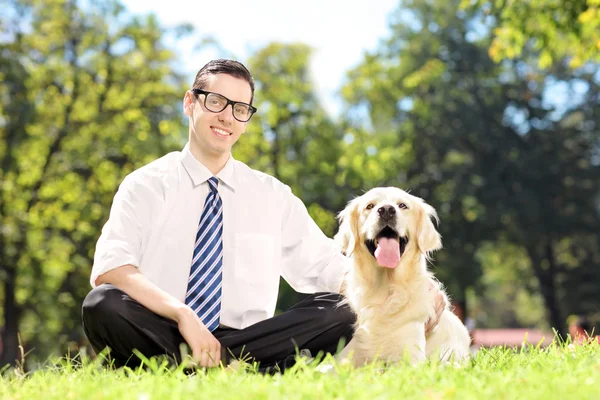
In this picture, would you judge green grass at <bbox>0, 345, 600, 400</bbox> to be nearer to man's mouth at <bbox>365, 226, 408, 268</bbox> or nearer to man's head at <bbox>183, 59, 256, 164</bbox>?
man's mouth at <bbox>365, 226, 408, 268</bbox>

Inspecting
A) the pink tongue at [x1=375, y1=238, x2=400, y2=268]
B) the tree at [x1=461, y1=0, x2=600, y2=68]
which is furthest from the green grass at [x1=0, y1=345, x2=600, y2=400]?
the tree at [x1=461, y1=0, x2=600, y2=68]

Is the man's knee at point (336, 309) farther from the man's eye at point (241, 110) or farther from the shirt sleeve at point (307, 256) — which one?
the man's eye at point (241, 110)

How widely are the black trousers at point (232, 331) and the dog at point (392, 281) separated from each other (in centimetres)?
16

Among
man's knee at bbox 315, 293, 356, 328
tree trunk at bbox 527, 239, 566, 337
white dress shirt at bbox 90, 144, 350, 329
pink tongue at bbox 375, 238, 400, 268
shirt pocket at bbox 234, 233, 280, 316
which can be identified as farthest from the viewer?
tree trunk at bbox 527, 239, 566, 337

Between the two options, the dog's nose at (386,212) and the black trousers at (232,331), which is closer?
the black trousers at (232,331)

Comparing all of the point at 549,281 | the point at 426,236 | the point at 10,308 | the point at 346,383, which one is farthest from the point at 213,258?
the point at 549,281

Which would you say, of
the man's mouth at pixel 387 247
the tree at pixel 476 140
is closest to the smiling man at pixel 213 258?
the man's mouth at pixel 387 247

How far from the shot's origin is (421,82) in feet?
85.7

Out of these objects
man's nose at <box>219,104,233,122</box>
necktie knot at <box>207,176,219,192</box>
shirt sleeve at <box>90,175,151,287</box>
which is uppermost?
man's nose at <box>219,104,233,122</box>

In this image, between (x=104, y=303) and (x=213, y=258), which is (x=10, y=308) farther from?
(x=104, y=303)

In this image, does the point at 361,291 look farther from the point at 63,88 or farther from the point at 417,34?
the point at 417,34

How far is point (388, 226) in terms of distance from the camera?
15.0 feet

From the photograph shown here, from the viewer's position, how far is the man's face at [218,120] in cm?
438

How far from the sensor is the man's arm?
3.57 metres
